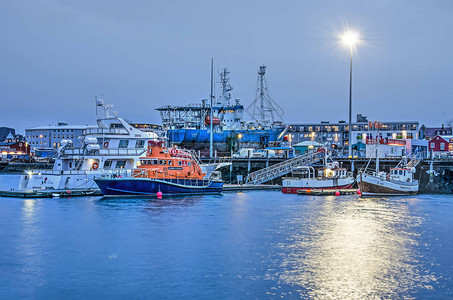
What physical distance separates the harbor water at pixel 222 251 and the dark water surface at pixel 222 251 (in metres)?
0.06

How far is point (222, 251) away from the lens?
22.4m

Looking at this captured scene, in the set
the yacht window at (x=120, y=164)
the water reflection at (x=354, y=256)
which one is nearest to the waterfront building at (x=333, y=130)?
the yacht window at (x=120, y=164)

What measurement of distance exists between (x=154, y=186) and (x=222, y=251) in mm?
21568

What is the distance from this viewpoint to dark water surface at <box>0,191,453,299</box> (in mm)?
16703

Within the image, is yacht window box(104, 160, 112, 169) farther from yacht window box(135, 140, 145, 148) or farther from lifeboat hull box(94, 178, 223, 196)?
lifeboat hull box(94, 178, 223, 196)

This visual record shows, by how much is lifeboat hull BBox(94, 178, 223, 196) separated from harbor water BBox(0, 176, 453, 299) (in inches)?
122

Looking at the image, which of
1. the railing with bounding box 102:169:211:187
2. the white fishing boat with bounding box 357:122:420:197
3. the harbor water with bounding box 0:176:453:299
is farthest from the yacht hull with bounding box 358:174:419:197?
the railing with bounding box 102:169:211:187

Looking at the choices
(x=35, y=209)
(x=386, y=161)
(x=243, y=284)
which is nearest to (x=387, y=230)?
(x=243, y=284)

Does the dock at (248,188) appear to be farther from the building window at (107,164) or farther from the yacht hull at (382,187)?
the building window at (107,164)

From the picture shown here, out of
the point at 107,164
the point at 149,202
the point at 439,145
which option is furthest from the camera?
the point at 439,145

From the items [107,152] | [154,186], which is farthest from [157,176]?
[107,152]

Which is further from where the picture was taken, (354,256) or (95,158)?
(95,158)

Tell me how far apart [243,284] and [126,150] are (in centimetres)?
3474

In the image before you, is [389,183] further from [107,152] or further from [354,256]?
[107,152]
